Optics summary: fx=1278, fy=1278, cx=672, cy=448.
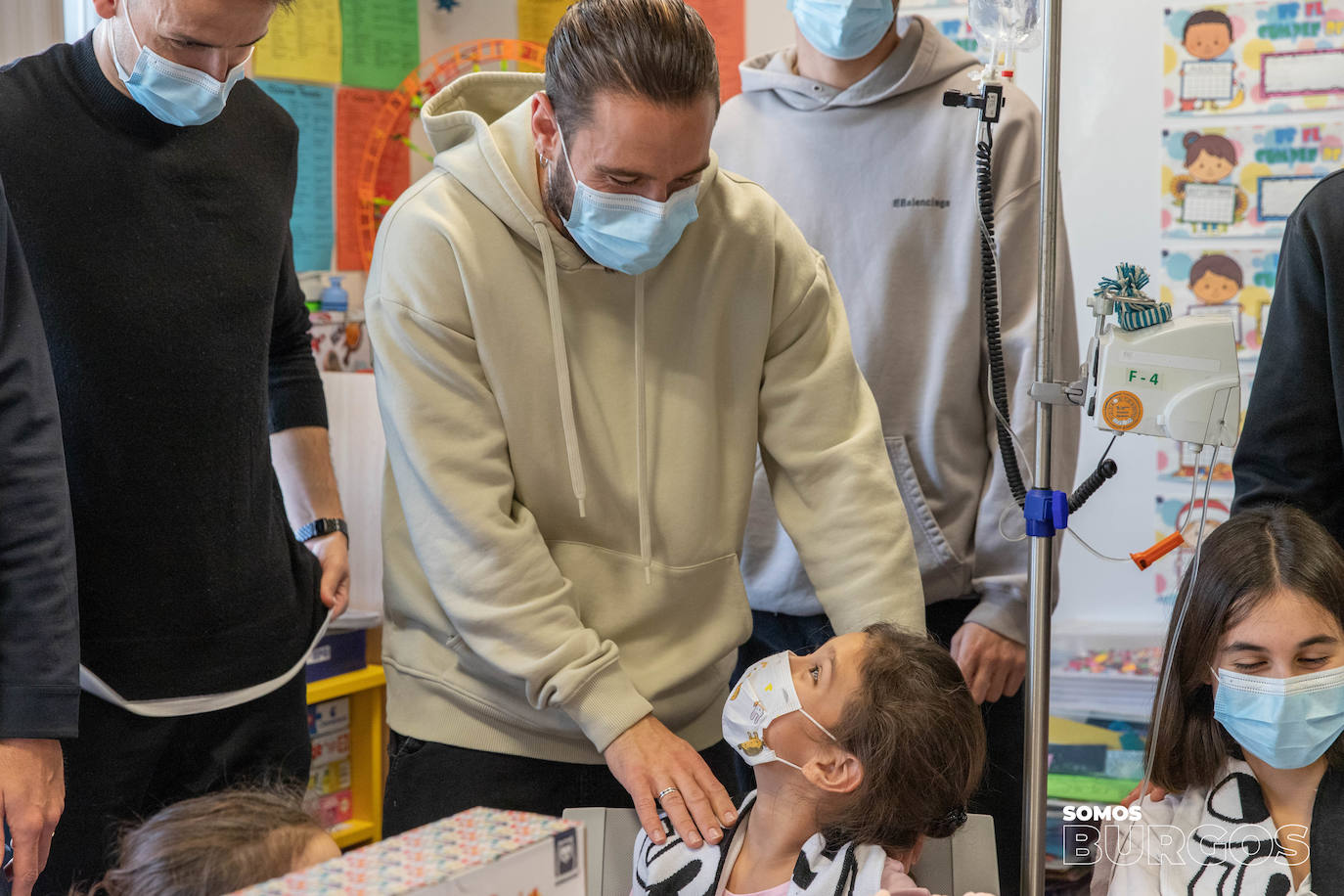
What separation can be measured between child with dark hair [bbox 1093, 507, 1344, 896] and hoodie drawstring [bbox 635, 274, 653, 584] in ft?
2.09

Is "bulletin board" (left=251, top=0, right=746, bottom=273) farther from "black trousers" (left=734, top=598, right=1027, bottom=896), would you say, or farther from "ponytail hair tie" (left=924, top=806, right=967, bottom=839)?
"ponytail hair tie" (left=924, top=806, right=967, bottom=839)

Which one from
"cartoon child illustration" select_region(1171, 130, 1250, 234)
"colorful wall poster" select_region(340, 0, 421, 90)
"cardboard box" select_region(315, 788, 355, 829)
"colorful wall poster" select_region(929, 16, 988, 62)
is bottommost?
"cardboard box" select_region(315, 788, 355, 829)

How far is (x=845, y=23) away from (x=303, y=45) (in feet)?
4.23

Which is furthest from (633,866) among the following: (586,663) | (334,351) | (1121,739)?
(1121,739)

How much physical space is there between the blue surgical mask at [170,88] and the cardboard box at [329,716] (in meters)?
1.33

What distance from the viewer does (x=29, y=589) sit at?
1167mm

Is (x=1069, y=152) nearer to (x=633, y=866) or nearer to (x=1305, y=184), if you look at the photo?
(x=1305, y=184)

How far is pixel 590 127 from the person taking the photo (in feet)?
4.20

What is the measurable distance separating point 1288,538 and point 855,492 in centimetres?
54

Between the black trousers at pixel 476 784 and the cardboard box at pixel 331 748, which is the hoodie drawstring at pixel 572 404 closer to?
the black trousers at pixel 476 784

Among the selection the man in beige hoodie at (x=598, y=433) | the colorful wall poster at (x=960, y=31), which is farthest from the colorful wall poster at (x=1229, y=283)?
the man in beige hoodie at (x=598, y=433)

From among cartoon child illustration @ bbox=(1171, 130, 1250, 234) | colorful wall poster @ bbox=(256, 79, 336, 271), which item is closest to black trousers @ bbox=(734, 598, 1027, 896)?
colorful wall poster @ bbox=(256, 79, 336, 271)

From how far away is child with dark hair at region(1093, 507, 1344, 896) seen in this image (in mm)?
1445

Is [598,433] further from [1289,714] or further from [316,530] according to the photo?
[1289,714]
